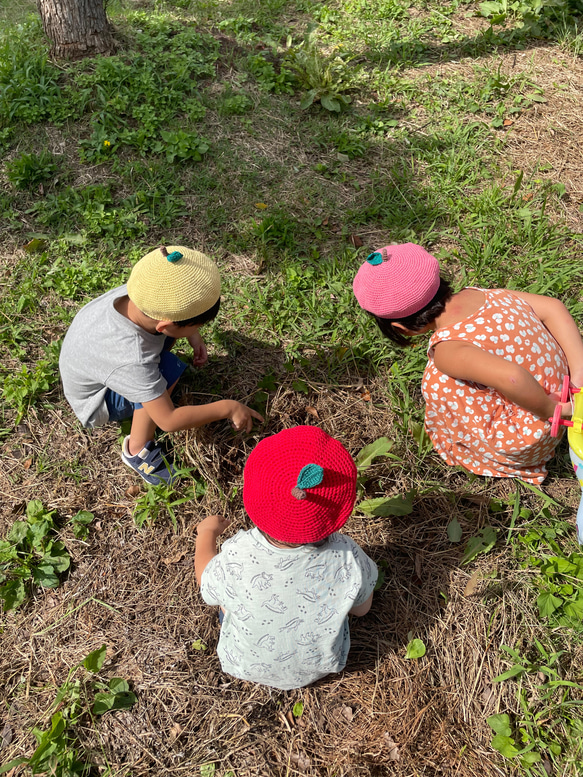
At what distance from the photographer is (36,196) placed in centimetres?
366

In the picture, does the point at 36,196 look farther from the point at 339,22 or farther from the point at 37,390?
the point at 339,22

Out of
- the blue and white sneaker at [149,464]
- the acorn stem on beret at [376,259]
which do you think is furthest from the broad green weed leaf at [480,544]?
the blue and white sneaker at [149,464]

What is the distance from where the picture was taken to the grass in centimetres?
207

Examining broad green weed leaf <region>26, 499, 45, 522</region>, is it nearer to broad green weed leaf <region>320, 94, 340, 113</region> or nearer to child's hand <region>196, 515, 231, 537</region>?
child's hand <region>196, 515, 231, 537</region>

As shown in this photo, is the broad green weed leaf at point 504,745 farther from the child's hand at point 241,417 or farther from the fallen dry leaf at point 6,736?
the fallen dry leaf at point 6,736

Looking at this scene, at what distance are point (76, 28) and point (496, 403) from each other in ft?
13.0

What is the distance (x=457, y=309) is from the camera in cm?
225

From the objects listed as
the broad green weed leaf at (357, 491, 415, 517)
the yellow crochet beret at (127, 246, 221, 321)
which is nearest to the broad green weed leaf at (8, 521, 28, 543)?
the yellow crochet beret at (127, 246, 221, 321)

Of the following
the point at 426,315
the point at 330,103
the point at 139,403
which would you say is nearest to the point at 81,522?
the point at 139,403

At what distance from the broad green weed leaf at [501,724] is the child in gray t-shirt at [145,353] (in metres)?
1.50

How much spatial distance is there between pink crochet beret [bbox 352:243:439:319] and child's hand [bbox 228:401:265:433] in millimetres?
754

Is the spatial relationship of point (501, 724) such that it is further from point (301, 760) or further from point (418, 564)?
point (301, 760)

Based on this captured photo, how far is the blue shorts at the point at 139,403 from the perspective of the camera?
2.55 m

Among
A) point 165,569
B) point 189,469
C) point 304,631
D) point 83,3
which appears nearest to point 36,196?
point 83,3
